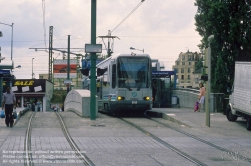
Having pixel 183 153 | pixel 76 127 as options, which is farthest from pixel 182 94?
pixel 183 153

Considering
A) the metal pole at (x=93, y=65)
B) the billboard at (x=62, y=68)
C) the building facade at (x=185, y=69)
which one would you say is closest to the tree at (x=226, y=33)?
the metal pole at (x=93, y=65)

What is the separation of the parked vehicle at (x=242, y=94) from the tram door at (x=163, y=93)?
1637 centimetres

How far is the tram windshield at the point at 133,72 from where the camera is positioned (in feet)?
88.8

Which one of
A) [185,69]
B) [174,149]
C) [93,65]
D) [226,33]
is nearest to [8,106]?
[93,65]

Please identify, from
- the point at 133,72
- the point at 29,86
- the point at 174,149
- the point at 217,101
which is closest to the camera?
the point at 174,149

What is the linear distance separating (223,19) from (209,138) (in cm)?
1491

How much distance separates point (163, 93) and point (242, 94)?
1897cm

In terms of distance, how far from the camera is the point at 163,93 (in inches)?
1617

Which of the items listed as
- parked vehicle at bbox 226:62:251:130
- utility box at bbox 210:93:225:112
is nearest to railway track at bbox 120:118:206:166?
parked vehicle at bbox 226:62:251:130

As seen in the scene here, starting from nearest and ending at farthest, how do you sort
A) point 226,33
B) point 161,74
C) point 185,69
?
1. point 226,33
2. point 161,74
3. point 185,69

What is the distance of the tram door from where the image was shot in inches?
1603

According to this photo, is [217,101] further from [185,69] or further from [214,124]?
[185,69]

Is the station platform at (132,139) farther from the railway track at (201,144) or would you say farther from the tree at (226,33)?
the tree at (226,33)

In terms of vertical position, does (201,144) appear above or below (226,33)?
below
